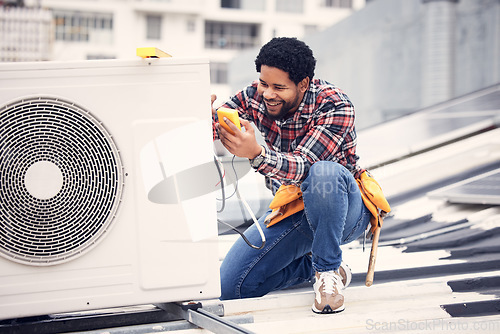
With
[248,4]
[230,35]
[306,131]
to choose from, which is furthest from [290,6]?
[306,131]

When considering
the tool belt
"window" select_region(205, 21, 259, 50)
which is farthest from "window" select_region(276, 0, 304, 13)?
the tool belt

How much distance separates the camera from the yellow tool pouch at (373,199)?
186 centimetres

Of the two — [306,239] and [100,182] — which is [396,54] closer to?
[306,239]

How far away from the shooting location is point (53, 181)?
127 cm

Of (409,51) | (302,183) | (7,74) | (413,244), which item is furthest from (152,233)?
(409,51)

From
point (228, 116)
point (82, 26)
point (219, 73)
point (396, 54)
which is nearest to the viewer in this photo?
point (228, 116)

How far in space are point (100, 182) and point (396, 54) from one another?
8534 millimetres

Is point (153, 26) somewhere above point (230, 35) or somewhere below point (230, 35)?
above

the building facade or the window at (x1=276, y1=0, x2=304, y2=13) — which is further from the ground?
the window at (x1=276, y1=0, x2=304, y2=13)

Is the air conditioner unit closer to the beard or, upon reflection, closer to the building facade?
the beard

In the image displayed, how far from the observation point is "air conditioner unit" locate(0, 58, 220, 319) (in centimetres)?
125

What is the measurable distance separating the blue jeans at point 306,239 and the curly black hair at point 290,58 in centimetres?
32

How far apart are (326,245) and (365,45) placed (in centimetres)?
883

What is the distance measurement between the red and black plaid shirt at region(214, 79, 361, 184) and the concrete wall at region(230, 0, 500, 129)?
6.09 metres
